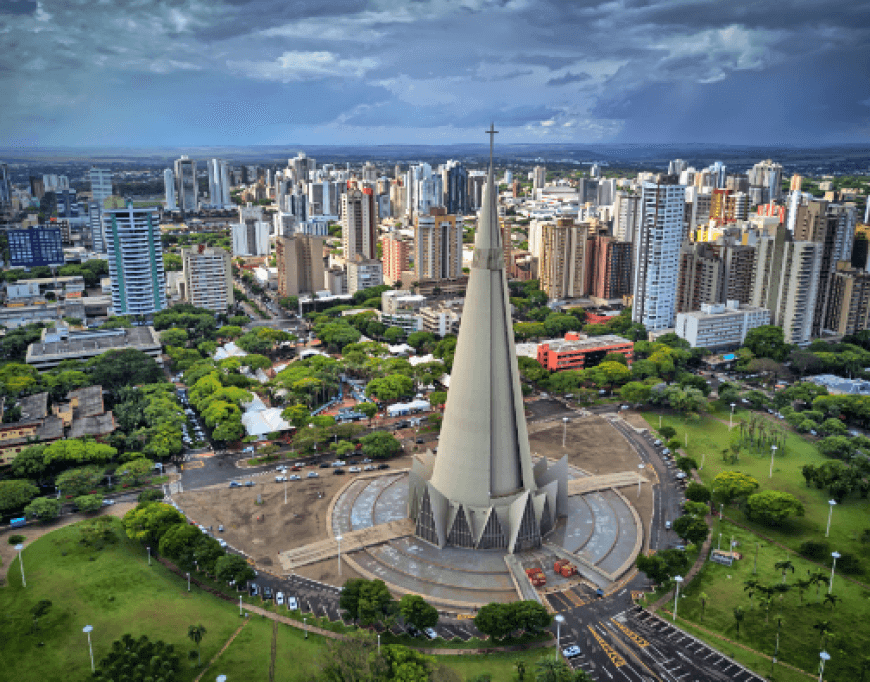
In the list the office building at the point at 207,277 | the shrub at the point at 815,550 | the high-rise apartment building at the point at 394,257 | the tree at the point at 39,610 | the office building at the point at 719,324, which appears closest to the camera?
the tree at the point at 39,610

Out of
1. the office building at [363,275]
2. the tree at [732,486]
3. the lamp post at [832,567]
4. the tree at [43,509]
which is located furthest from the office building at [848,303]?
the tree at [43,509]

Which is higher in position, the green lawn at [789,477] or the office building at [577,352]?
the office building at [577,352]

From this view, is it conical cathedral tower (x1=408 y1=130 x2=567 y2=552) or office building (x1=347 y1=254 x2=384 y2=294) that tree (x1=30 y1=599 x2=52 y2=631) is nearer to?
conical cathedral tower (x1=408 y1=130 x2=567 y2=552)

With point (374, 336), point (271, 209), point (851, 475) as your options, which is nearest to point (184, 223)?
point (271, 209)

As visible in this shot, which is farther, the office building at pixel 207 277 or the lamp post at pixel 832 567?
the office building at pixel 207 277

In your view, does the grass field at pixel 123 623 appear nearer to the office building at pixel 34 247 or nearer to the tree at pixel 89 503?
the tree at pixel 89 503

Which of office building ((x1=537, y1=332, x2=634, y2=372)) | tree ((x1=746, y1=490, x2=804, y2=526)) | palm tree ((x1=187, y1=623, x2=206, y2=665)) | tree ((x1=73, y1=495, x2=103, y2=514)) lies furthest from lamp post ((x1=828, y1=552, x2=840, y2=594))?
tree ((x1=73, y1=495, x2=103, y2=514))
